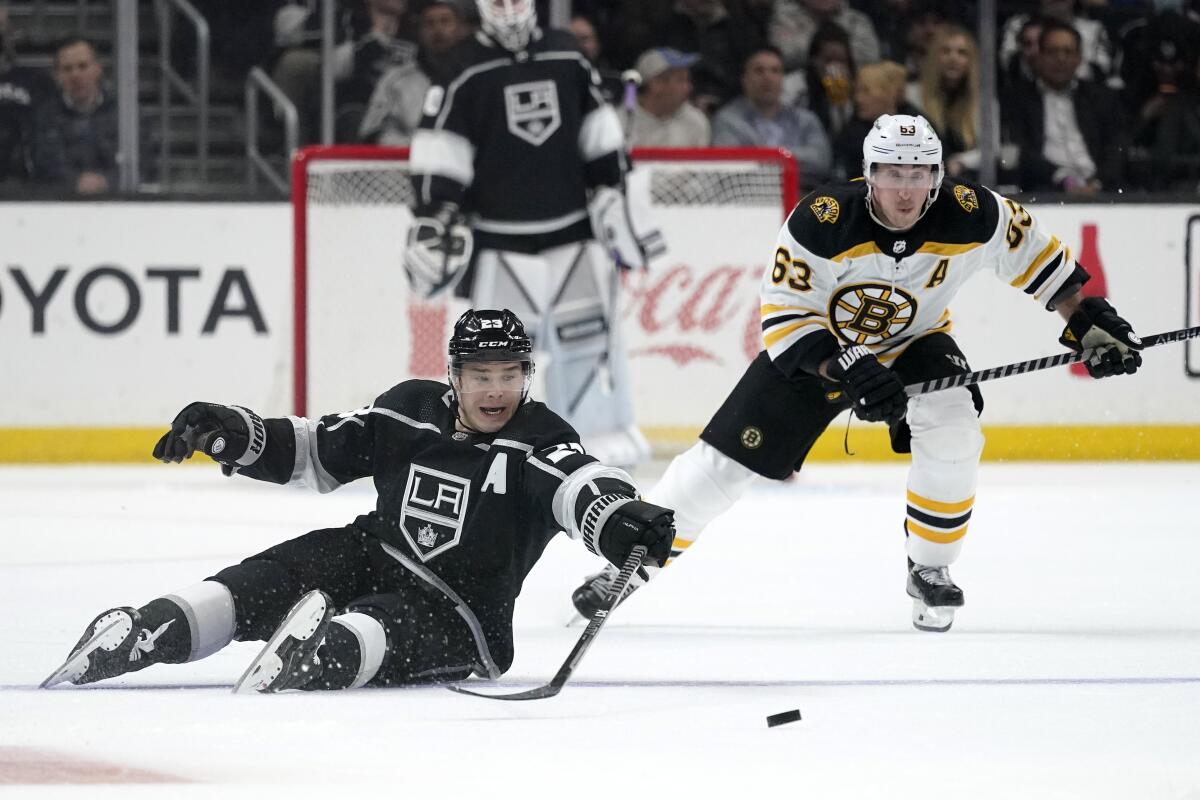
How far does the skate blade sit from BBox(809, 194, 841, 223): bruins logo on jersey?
150cm

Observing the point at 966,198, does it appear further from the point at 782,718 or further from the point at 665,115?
the point at 665,115

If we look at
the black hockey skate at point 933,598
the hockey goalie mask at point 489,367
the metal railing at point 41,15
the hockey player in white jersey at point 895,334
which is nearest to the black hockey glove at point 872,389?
the hockey player in white jersey at point 895,334

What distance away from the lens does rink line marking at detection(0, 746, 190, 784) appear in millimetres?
2332

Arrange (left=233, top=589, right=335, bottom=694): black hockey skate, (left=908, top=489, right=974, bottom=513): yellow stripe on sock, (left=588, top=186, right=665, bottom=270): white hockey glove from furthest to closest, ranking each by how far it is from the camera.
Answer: (left=588, top=186, right=665, bottom=270): white hockey glove < (left=908, top=489, right=974, bottom=513): yellow stripe on sock < (left=233, top=589, right=335, bottom=694): black hockey skate

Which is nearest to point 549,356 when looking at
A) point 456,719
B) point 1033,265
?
point 1033,265

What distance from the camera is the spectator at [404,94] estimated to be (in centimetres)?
730

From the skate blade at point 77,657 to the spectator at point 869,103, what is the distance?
15.1 feet

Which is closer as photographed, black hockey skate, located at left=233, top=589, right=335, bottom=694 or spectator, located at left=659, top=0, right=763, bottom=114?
black hockey skate, located at left=233, top=589, right=335, bottom=694

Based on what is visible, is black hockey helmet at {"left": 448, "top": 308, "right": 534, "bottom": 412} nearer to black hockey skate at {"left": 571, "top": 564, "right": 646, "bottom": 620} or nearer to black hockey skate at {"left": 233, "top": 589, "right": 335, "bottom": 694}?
black hockey skate at {"left": 233, "top": 589, "right": 335, "bottom": 694}

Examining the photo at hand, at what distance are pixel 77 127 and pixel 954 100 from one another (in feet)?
10.1

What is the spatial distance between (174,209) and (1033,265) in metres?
3.80

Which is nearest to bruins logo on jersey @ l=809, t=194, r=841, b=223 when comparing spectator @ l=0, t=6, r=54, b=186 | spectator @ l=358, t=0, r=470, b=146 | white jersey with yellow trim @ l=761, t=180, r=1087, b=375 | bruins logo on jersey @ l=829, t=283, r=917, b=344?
white jersey with yellow trim @ l=761, t=180, r=1087, b=375

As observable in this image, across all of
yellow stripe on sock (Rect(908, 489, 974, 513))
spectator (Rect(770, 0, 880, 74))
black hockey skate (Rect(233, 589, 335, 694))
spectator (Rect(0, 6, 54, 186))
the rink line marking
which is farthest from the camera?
spectator (Rect(770, 0, 880, 74))

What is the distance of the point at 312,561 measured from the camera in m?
3.10
